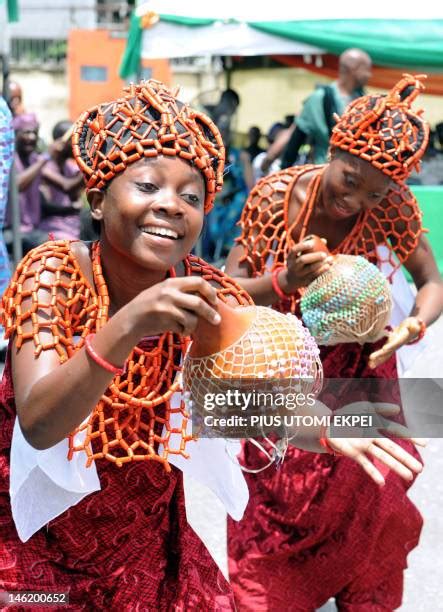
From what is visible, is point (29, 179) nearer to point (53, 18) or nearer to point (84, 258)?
point (84, 258)

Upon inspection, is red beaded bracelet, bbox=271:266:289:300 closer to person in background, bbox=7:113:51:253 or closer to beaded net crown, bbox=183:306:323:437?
beaded net crown, bbox=183:306:323:437

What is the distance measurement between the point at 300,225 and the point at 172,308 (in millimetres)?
1709

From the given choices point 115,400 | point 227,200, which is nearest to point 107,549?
point 115,400

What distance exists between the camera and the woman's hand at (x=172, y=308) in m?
1.67

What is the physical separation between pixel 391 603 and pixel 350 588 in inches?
5.6

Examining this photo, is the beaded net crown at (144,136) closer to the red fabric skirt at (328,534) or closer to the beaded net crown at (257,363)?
the beaded net crown at (257,363)

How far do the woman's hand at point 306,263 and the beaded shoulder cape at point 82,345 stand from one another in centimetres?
60

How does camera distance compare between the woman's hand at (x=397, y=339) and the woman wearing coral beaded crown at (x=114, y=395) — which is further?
the woman's hand at (x=397, y=339)

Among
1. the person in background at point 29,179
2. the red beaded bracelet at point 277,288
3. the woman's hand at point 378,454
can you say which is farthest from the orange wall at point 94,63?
the woman's hand at point 378,454


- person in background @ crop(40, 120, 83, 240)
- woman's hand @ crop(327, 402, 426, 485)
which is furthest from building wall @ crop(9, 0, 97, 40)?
woman's hand @ crop(327, 402, 426, 485)

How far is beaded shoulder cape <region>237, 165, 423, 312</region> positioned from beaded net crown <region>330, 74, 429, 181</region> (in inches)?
8.0

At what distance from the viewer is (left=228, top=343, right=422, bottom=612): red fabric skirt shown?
3305 millimetres

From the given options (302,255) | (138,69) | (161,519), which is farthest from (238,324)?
(138,69)

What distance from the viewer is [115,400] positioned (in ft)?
7.02
